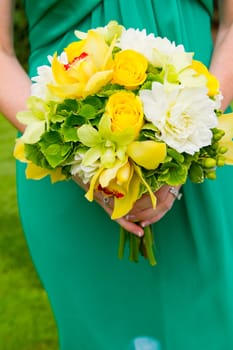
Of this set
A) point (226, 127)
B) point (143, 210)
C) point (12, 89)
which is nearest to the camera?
point (226, 127)

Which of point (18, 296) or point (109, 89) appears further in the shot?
point (18, 296)

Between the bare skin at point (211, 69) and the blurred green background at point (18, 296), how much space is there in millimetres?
1968

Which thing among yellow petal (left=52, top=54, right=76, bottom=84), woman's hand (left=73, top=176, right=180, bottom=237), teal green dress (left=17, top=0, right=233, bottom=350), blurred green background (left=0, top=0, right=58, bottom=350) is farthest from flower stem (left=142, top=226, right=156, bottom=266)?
blurred green background (left=0, top=0, right=58, bottom=350)

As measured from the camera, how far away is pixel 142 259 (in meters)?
2.94

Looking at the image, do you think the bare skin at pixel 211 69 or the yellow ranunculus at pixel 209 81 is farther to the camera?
the bare skin at pixel 211 69

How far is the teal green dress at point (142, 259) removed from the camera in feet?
9.19

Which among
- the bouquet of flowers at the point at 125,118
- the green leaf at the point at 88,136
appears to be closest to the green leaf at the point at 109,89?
the bouquet of flowers at the point at 125,118

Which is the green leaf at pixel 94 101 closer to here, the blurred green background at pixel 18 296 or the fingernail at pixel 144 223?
the fingernail at pixel 144 223

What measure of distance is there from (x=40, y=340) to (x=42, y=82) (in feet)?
7.59

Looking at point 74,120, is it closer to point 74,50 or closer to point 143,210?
point 74,50

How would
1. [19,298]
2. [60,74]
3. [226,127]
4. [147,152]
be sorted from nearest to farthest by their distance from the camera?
[147,152] < [60,74] < [226,127] < [19,298]

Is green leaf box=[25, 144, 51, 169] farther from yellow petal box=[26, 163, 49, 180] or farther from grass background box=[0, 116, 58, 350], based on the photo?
grass background box=[0, 116, 58, 350]

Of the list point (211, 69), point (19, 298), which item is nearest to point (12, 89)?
point (211, 69)

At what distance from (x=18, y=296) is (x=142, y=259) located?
7.24 feet
